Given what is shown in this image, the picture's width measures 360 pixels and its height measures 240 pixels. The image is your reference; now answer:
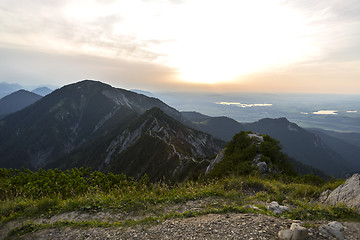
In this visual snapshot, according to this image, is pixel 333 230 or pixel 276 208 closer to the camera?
pixel 333 230

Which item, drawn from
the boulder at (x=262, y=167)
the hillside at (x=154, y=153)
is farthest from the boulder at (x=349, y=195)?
the hillside at (x=154, y=153)

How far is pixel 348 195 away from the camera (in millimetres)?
8414

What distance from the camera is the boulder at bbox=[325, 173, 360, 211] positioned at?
7.89m

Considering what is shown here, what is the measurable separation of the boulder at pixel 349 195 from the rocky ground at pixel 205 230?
182 cm

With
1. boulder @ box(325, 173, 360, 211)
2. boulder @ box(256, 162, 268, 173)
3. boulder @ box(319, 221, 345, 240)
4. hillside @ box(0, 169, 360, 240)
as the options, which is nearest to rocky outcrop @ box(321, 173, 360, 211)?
boulder @ box(325, 173, 360, 211)

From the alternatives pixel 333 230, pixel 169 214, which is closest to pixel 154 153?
pixel 169 214

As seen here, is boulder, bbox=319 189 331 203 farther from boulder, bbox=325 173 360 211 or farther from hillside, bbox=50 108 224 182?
hillside, bbox=50 108 224 182

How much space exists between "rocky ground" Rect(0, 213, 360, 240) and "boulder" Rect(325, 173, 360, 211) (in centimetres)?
182

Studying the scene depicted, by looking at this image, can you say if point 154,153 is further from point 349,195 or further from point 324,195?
point 349,195

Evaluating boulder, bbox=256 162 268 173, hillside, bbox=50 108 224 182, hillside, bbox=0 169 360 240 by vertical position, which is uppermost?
hillside, bbox=0 169 360 240

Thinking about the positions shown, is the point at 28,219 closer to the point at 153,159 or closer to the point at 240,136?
the point at 240,136

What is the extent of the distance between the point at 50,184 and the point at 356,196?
17804mm

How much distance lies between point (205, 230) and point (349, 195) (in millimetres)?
7651

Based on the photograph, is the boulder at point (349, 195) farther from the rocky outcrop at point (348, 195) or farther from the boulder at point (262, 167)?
the boulder at point (262, 167)
